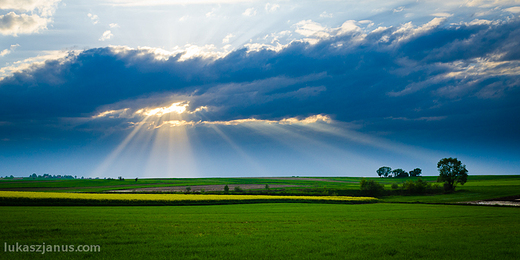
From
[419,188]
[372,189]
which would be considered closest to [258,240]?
[372,189]

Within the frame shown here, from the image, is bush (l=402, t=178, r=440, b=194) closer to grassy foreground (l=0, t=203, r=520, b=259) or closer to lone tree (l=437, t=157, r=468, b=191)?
lone tree (l=437, t=157, r=468, b=191)

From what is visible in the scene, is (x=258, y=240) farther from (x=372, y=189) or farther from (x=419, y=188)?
(x=419, y=188)

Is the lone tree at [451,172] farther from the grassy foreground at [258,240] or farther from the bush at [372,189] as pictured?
the grassy foreground at [258,240]

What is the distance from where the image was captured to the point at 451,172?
307 feet

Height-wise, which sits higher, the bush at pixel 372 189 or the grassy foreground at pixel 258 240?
the grassy foreground at pixel 258 240

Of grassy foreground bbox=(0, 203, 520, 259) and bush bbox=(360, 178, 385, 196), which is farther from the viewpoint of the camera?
bush bbox=(360, 178, 385, 196)

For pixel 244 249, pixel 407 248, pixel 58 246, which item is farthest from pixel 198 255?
pixel 407 248

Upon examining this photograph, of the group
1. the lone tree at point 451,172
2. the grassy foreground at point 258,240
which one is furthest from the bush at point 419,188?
the grassy foreground at point 258,240

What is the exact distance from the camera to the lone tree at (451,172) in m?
92.5

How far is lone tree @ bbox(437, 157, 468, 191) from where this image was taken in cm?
9250

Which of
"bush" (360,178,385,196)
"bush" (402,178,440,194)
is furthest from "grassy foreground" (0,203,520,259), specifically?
"bush" (402,178,440,194)

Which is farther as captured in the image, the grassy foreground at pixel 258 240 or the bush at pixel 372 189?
the bush at pixel 372 189

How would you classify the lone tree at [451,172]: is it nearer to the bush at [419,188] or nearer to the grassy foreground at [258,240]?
the bush at [419,188]

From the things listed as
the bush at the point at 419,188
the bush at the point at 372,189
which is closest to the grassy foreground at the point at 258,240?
the bush at the point at 372,189
